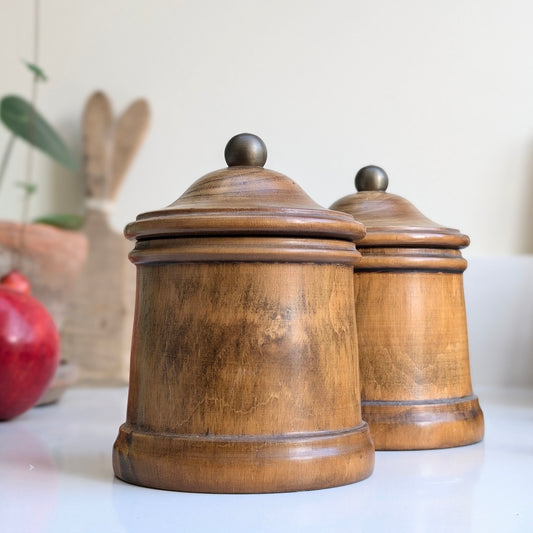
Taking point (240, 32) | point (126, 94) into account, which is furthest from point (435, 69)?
point (126, 94)

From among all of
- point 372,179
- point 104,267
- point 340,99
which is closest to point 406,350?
point 372,179

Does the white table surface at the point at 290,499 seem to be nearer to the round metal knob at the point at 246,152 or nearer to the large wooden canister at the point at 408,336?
the large wooden canister at the point at 408,336

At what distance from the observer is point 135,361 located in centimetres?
48

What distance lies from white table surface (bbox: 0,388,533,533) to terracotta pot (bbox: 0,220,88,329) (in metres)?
0.52

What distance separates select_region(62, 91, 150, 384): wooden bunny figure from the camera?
1260 millimetres

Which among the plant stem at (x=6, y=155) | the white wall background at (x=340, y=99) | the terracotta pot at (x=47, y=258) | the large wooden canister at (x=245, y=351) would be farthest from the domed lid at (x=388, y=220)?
the plant stem at (x=6, y=155)

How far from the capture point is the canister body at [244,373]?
1.42 ft

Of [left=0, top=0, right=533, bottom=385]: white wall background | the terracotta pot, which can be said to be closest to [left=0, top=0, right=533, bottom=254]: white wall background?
[left=0, top=0, right=533, bottom=385]: white wall background

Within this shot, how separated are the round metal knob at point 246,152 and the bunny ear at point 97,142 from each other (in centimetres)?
81

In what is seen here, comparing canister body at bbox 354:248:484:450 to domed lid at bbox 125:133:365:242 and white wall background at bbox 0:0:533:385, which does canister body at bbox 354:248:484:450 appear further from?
white wall background at bbox 0:0:533:385

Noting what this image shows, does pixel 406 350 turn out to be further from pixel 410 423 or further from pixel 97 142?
pixel 97 142

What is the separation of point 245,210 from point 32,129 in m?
0.89

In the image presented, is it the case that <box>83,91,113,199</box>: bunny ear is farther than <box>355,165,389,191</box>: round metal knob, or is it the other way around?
<box>83,91,113,199</box>: bunny ear

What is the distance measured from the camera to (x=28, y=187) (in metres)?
1.29
